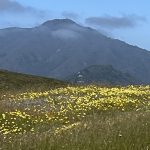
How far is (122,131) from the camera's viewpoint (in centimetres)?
1176

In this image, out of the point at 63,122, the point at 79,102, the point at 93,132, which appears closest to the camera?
the point at 93,132

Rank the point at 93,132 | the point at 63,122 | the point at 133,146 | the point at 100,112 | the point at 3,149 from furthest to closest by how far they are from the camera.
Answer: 1. the point at 100,112
2. the point at 63,122
3. the point at 93,132
4. the point at 3,149
5. the point at 133,146

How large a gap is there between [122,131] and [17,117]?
1383 centimetres

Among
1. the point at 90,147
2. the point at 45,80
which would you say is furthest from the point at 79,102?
the point at 45,80

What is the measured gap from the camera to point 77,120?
24.5 metres

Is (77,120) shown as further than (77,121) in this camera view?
Yes

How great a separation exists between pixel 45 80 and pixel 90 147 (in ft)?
183

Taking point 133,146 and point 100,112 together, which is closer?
point 133,146

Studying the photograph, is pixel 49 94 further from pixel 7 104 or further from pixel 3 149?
pixel 3 149

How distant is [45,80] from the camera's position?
2566 inches

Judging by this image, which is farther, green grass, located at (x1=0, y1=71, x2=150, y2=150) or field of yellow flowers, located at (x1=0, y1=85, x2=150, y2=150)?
field of yellow flowers, located at (x1=0, y1=85, x2=150, y2=150)

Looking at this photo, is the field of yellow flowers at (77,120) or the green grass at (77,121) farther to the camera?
the field of yellow flowers at (77,120)

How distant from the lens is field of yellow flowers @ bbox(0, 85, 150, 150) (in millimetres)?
10172

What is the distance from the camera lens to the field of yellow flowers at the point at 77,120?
33.4 ft
